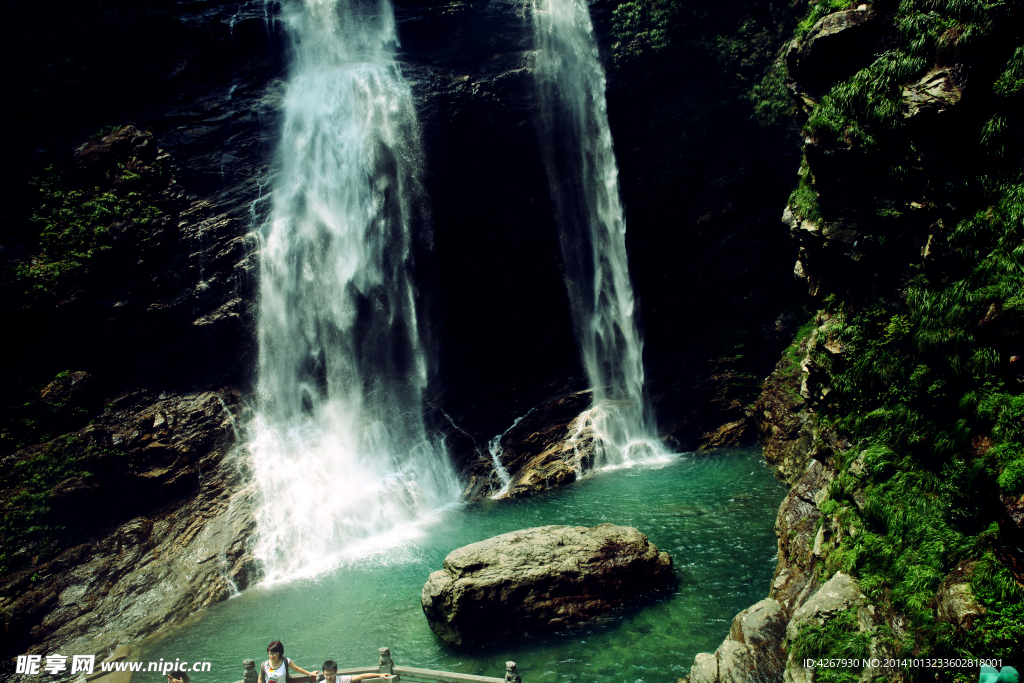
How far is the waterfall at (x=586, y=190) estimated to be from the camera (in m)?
21.4

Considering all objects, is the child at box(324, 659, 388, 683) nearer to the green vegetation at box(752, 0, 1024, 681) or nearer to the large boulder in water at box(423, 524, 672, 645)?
the large boulder in water at box(423, 524, 672, 645)

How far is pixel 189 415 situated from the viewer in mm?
17438

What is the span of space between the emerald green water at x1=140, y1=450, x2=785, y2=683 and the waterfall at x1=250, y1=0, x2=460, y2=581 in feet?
14.6

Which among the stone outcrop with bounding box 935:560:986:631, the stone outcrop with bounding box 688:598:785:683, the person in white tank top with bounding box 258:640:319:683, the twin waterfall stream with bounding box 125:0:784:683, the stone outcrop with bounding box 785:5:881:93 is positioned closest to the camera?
the stone outcrop with bounding box 935:560:986:631

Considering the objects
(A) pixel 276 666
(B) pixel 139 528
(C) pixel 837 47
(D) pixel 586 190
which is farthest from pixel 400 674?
(D) pixel 586 190

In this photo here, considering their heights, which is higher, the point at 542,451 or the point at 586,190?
the point at 586,190

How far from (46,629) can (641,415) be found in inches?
729

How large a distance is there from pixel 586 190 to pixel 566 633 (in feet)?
56.9

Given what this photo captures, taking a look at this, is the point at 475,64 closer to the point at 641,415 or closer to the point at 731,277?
the point at 731,277

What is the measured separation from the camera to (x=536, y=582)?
352 inches

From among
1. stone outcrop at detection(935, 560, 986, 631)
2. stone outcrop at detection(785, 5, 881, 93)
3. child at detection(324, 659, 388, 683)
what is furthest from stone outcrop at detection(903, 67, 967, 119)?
child at detection(324, 659, 388, 683)

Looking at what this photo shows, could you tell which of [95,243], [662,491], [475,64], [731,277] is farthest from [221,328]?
[731,277]

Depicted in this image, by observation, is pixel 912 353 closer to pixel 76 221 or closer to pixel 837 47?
pixel 837 47

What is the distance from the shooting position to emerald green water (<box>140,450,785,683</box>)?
806cm
